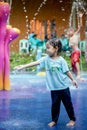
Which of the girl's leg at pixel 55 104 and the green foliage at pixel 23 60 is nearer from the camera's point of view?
the girl's leg at pixel 55 104

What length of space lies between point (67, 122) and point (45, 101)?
1.69 meters

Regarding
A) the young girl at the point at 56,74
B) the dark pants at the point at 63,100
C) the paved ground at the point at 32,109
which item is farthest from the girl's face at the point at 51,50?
the paved ground at the point at 32,109

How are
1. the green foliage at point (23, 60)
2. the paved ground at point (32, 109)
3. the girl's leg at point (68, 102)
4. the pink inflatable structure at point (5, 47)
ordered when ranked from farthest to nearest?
the green foliage at point (23, 60)
the pink inflatable structure at point (5, 47)
the girl's leg at point (68, 102)
the paved ground at point (32, 109)

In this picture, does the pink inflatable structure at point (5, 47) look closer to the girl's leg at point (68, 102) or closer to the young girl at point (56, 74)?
the young girl at point (56, 74)

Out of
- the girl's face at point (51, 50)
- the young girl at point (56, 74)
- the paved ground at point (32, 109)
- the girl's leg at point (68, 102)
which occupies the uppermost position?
the girl's face at point (51, 50)

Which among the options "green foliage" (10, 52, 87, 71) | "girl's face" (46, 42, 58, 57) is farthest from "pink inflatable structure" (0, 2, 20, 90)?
"green foliage" (10, 52, 87, 71)

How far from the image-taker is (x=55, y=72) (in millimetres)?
5410

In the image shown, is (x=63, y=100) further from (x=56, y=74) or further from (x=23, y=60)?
(x=23, y=60)

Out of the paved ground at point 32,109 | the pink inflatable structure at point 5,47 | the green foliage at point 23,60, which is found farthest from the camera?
the green foliage at point 23,60

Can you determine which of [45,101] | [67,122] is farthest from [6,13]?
[67,122]

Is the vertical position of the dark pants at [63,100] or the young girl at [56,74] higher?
the young girl at [56,74]

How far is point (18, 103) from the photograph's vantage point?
6961mm

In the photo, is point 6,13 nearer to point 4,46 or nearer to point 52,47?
point 4,46

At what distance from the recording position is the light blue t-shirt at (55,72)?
5406 millimetres
